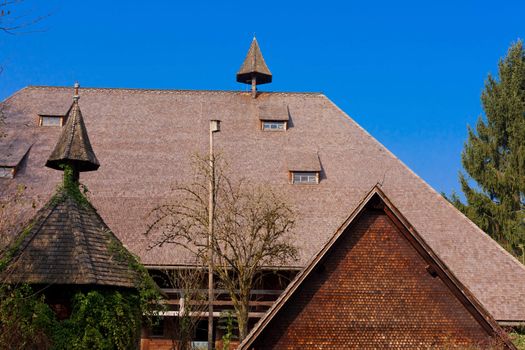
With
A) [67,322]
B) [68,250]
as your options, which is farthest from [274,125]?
[67,322]

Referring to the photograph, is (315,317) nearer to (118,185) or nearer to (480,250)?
(480,250)

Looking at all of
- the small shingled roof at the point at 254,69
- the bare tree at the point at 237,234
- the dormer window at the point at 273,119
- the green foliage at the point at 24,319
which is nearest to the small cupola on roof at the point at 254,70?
the small shingled roof at the point at 254,69

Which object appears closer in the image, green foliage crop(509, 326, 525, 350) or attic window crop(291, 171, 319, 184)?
green foliage crop(509, 326, 525, 350)

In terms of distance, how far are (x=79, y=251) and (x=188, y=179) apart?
44.0 feet

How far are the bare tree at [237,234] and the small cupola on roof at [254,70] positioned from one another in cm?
957

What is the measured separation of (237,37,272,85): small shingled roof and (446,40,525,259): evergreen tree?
1237cm

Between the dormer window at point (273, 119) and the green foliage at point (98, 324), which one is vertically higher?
the dormer window at point (273, 119)

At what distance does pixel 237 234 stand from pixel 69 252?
347 inches

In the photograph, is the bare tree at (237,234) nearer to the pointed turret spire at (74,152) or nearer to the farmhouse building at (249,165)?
the farmhouse building at (249,165)

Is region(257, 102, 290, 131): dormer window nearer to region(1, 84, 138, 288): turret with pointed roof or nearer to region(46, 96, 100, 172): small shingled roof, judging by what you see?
region(46, 96, 100, 172): small shingled roof

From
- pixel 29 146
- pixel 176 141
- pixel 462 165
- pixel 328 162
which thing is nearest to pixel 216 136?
pixel 176 141

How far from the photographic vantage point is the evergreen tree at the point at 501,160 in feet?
117

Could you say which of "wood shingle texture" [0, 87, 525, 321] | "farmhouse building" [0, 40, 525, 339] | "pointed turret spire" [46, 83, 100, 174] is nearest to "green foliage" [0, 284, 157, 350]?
"pointed turret spire" [46, 83, 100, 174]

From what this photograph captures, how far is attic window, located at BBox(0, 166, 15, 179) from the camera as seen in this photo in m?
27.1
